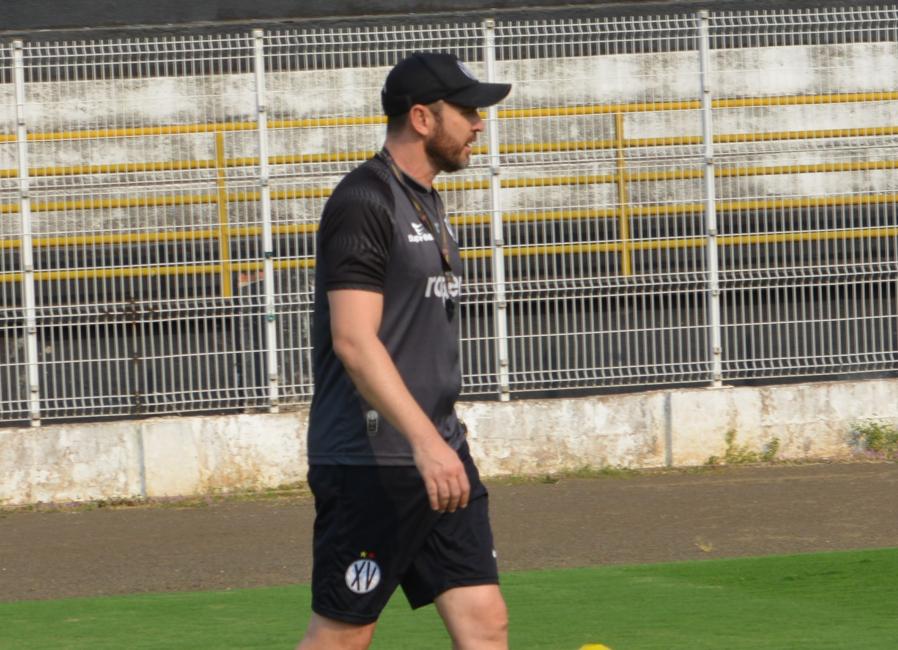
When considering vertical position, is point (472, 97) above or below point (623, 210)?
below

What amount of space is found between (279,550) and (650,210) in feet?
13.4

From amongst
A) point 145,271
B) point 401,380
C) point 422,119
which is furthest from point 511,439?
point 401,380

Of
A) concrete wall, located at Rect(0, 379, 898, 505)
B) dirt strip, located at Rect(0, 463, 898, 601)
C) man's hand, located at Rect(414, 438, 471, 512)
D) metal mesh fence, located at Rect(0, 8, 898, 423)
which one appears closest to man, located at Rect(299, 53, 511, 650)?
man's hand, located at Rect(414, 438, 471, 512)

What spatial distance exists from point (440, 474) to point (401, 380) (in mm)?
269

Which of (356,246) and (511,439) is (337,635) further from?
(511,439)

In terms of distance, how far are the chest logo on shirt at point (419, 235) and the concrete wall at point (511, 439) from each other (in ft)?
23.4

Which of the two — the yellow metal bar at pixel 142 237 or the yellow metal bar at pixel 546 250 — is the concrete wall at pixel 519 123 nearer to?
the yellow metal bar at pixel 142 237

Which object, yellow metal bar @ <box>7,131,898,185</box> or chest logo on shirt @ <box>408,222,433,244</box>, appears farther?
yellow metal bar @ <box>7,131,898,185</box>

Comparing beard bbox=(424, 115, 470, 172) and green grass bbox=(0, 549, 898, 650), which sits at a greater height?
beard bbox=(424, 115, 470, 172)

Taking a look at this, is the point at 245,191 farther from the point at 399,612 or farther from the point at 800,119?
the point at 399,612

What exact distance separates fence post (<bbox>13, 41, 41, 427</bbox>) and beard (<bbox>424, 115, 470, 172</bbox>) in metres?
7.51

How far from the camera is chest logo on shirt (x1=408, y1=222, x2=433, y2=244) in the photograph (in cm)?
381

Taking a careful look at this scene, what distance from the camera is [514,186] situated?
11141 millimetres

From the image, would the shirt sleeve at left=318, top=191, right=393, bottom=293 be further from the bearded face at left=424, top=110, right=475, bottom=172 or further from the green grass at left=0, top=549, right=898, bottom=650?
the green grass at left=0, top=549, right=898, bottom=650
